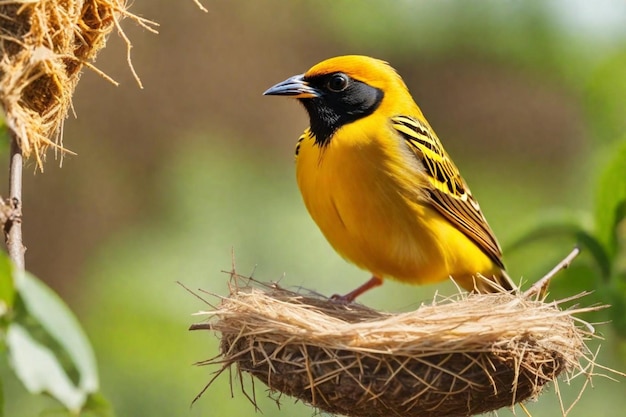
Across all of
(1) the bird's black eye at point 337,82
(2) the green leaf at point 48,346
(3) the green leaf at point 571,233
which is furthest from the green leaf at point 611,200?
(2) the green leaf at point 48,346

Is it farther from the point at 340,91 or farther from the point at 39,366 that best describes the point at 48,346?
the point at 340,91

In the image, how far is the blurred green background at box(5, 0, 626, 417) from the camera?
6668 mm

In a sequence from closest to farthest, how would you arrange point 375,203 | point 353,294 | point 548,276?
point 548,276 < point 375,203 < point 353,294

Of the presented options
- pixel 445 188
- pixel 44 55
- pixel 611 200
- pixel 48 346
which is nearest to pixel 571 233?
pixel 611 200

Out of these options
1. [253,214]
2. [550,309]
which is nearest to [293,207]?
[253,214]

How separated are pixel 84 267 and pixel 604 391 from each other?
466 cm

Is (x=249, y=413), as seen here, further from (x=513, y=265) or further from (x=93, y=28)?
(x=93, y=28)

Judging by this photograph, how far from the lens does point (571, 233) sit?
3.31 m

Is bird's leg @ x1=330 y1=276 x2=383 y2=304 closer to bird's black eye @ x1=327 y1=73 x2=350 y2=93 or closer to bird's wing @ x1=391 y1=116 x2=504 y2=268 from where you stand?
bird's wing @ x1=391 y1=116 x2=504 y2=268

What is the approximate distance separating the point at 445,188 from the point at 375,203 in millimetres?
467

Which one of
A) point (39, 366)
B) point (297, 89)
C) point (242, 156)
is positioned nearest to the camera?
point (39, 366)

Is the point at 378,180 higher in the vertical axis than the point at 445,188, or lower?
higher

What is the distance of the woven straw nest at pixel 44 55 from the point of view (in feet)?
7.48

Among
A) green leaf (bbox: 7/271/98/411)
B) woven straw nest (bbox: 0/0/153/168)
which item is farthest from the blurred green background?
green leaf (bbox: 7/271/98/411)
